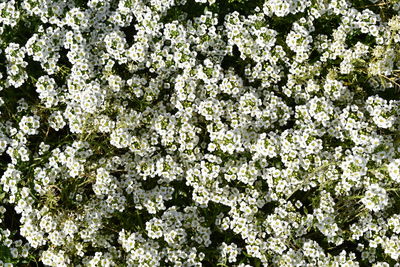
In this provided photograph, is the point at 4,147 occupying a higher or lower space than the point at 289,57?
lower

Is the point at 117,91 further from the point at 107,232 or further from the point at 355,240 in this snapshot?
the point at 355,240

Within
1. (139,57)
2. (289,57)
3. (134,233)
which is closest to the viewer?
(134,233)

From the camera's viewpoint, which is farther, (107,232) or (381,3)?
(381,3)

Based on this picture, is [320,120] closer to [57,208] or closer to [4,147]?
[57,208]

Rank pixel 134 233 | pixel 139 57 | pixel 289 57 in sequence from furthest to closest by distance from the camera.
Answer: pixel 289 57 → pixel 139 57 → pixel 134 233

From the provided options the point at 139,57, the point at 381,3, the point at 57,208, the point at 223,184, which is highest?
the point at 381,3

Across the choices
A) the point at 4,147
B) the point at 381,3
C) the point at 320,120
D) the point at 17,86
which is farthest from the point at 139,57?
the point at 381,3

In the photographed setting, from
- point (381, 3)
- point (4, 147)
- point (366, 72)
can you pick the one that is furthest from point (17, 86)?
point (381, 3)
